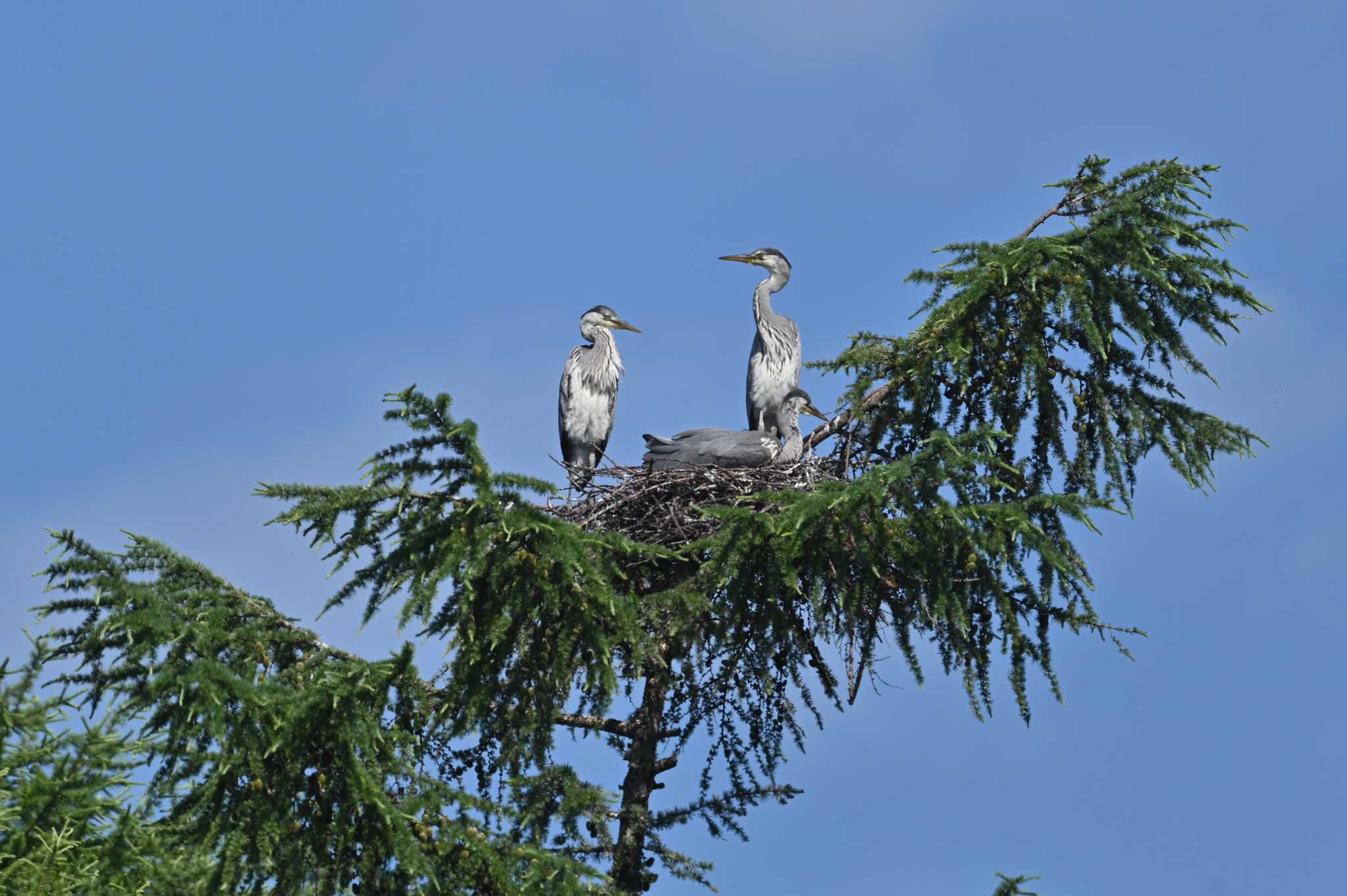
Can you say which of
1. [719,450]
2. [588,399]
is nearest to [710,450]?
[719,450]

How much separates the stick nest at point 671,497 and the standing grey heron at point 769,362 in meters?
2.78

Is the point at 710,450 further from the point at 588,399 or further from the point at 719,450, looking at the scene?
the point at 588,399

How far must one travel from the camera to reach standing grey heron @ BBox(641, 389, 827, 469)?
33.1 ft

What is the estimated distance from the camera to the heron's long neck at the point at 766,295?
535 inches

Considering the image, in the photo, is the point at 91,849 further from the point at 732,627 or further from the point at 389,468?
the point at 732,627

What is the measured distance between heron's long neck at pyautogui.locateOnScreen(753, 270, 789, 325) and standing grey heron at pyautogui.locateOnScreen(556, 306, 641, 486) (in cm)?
120

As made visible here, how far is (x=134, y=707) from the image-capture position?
7262 millimetres

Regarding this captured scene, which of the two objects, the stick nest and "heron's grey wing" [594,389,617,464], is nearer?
the stick nest

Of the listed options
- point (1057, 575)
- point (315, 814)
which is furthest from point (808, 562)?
point (315, 814)

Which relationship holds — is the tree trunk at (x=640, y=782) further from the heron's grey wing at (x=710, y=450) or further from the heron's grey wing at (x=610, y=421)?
the heron's grey wing at (x=610, y=421)

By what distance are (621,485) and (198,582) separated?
255 cm

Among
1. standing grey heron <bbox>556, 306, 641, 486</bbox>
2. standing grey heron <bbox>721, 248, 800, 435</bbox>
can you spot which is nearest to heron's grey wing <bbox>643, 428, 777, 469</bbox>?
standing grey heron <bbox>721, 248, 800, 435</bbox>

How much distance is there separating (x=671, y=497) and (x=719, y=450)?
26.4 inches

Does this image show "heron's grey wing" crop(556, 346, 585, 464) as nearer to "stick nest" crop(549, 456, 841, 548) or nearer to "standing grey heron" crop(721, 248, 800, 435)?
"standing grey heron" crop(721, 248, 800, 435)
